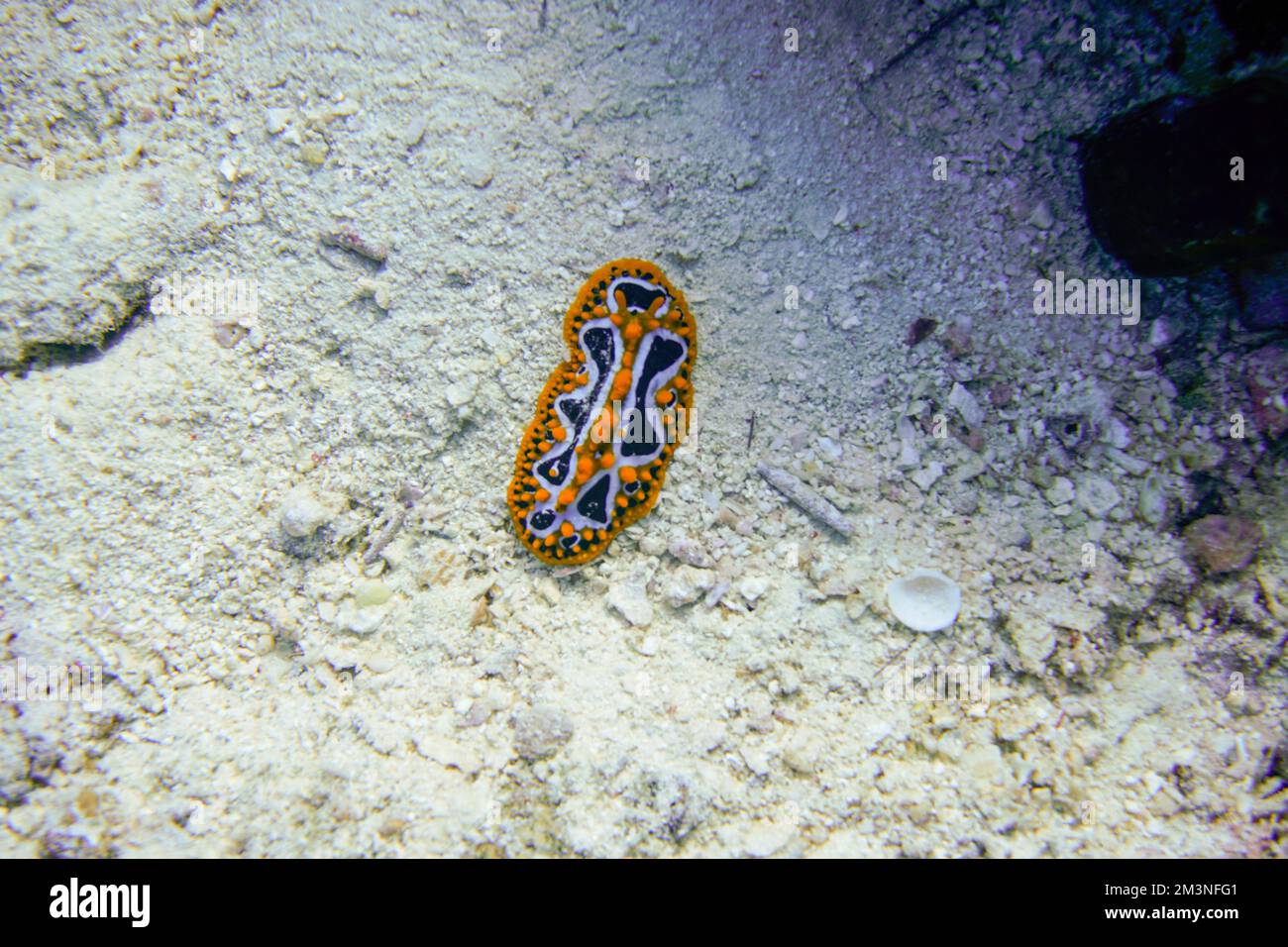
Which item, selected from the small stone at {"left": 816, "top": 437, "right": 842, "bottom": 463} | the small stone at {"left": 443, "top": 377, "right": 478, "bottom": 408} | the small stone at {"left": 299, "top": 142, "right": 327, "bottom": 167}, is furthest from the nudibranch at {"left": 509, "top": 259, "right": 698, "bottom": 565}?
the small stone at {"left": 299, "top": 142, "right": 327, "bottom": 167}

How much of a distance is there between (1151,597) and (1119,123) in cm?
277

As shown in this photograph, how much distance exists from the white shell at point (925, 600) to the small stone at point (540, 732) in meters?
2.02

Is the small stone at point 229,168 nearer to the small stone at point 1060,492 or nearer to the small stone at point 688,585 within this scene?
the small stone at point 688,585

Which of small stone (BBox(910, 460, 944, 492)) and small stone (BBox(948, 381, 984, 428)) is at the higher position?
small stone (BBox(948, 381, 984, 428))

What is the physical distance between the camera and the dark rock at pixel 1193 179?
9.97 feet

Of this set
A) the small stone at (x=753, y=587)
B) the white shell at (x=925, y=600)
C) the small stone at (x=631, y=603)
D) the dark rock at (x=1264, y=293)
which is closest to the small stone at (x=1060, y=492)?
the white shell at (x=925, y=600)

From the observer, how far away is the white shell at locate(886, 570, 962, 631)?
356cm

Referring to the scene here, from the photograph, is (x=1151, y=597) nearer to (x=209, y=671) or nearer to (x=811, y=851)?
(x=811, y=851)

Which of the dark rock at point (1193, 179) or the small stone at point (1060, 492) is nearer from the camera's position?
the dark rock at point (1193, 179)

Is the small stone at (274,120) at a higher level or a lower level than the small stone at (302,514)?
higher

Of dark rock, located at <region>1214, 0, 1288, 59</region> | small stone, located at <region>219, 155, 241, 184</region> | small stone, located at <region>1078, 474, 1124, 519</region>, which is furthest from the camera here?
small stone, located at <region>219, 155, 241, 184</region>

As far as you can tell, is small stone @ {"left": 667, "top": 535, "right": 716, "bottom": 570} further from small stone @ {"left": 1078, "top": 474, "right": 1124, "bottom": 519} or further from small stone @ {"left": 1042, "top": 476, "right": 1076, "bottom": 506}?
small stone @ {"left": 1078, "top": 474, "right": 1124, "bottom": 519}

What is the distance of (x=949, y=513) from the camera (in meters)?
3.86

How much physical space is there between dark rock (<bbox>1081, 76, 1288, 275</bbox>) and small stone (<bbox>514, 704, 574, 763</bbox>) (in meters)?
4.36
